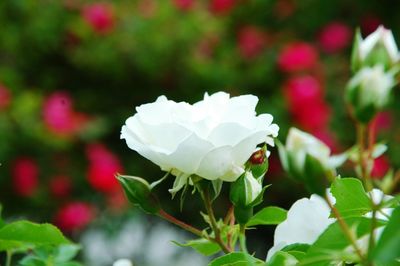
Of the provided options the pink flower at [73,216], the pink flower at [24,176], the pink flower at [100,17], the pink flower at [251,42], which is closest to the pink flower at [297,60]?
the pink flower at [251,42]

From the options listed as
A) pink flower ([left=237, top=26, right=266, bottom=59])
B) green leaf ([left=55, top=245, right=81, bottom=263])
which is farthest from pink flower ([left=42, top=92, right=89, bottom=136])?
green leaf ([left=55, top=245, right=81, bottom=263])

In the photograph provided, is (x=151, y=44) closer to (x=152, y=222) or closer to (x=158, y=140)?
(x=152, y=222)

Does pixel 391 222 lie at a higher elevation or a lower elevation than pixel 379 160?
lower

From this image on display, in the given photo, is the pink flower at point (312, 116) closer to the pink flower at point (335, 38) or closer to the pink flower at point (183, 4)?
the pink flower at point (335, 38)

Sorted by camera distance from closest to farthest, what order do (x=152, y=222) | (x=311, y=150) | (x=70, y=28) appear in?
1. (x=311, y=150)
2. (x=70, y=28)
3. (x=152, y=222)

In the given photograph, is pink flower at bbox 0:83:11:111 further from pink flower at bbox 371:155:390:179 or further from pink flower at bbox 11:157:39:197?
pink flower at bbox 371:155:390:179

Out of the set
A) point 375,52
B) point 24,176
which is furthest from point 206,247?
point 24,176

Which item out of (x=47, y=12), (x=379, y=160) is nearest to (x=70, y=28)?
(x=47, y=12)
